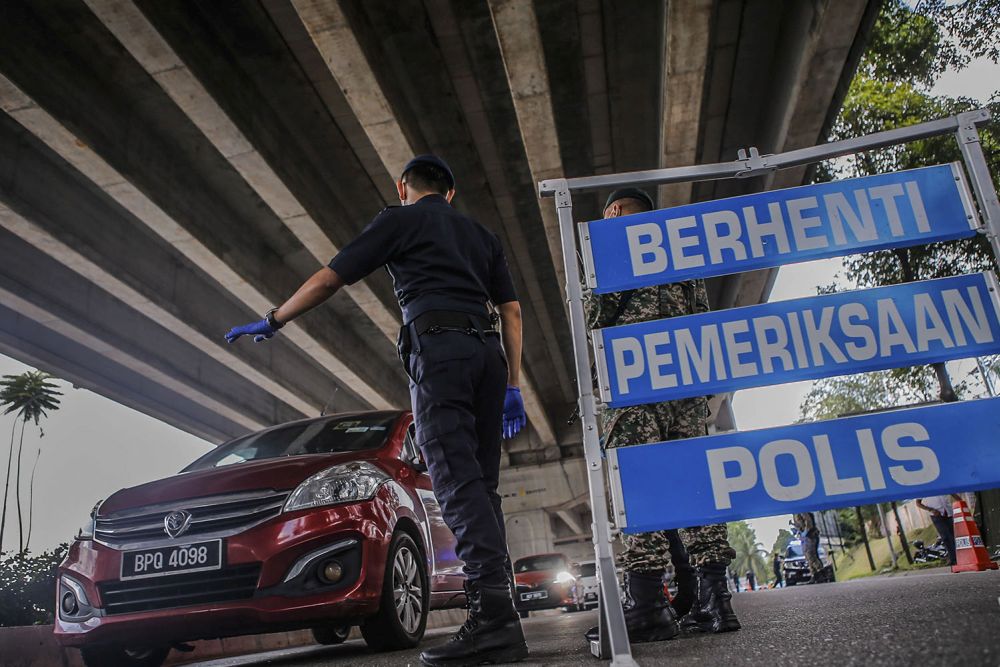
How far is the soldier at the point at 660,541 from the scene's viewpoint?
3.07 meters

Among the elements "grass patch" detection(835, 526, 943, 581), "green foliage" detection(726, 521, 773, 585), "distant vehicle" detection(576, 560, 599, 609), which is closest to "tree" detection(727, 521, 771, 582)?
"green foliage" detection(726, 521, 773, 585)

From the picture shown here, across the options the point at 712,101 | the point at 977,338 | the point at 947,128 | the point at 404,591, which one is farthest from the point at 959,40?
the point at 404,591

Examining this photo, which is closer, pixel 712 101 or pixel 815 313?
pixel 815 313

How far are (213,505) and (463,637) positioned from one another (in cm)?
163

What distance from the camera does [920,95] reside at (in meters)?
11.6

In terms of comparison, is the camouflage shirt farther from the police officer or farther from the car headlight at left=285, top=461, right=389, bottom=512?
the car headlight at left=285, top=461, right=389, bottom=512

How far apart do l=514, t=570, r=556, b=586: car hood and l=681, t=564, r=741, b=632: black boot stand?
13804 millimetres

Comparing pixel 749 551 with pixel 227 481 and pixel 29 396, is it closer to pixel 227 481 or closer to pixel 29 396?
pixel 29 396

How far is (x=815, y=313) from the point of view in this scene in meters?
2.61

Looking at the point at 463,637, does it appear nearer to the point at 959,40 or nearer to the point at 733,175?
the point at 733,175

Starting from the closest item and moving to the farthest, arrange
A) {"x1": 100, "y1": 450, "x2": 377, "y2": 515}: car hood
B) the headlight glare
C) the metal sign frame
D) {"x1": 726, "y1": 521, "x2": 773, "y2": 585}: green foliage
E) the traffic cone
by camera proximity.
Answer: the metal sign frame, {"x1": 100, "y1": 450, "x2": 377, "y2": 515}: car hood, the traffic cone, the headlight glare, {"x1": 726, "y1": 521, "x2": 773, "y2": 585}: green foliage

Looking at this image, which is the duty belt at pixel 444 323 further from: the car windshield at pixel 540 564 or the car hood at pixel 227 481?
the car windshield at pixel 540 564

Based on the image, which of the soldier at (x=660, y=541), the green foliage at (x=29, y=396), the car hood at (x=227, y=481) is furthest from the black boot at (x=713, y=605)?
the green foliage at (x=29, y=396)

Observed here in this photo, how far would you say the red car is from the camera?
3.34 meters
